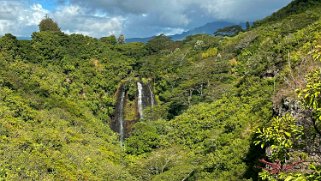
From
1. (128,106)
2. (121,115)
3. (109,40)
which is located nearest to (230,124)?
(121,115)

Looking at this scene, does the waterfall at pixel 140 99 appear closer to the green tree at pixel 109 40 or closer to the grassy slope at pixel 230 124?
the grassy slope at pixel 230 124

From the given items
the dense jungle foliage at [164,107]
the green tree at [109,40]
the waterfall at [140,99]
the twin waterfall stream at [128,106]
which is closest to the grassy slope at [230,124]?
the dense jungle foliage at [164,107]

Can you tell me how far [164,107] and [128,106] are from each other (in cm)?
886

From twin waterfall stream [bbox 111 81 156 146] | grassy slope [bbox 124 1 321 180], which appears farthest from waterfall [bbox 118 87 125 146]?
grassy slope [bbox 124 1 321 180]

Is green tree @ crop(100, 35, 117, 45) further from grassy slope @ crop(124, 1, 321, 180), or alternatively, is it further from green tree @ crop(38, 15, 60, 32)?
grassy slope @ crop(124, 1, 321, 180)

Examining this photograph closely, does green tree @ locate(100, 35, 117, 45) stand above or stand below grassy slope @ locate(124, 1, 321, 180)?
above

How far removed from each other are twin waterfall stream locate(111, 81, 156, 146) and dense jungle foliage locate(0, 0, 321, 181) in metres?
1.06

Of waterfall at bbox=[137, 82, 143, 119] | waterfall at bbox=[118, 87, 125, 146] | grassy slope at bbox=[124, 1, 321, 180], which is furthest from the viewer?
waterfall at bbox=[137, 82, 143, 119]

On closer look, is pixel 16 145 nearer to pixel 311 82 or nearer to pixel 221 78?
pixel 311 82

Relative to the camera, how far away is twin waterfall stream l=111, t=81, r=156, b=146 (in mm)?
55906

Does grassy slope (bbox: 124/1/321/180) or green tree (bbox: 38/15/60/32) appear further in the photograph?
green tree (bbox: 38/15/60/32)

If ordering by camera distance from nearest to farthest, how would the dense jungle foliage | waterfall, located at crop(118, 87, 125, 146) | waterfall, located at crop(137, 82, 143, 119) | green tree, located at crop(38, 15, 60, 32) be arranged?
the dense jungle foliage
waterfall, located at crop(118, 87, 125, 146)
waterfall, located at crop(137, 82, 143, 119)
green tree, located at crop(38, 15, 60, 32)

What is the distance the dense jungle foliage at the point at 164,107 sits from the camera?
941 inches

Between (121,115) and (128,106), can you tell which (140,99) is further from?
(121,115)
